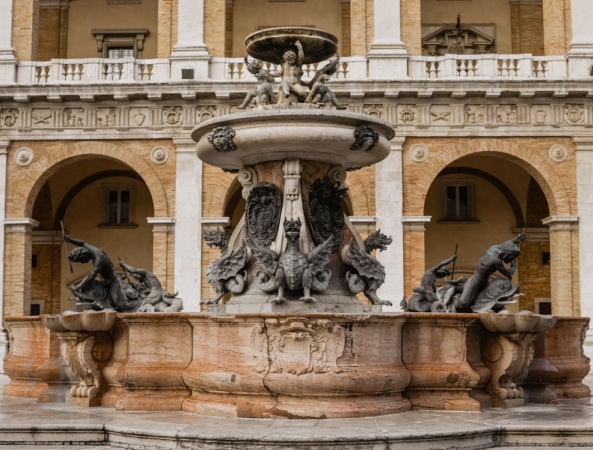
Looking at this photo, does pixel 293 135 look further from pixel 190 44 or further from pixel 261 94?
pixel 190 44

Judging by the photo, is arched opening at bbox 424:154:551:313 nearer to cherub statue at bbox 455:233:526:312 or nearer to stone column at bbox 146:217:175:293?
stone column at bbox 146:217:175:293

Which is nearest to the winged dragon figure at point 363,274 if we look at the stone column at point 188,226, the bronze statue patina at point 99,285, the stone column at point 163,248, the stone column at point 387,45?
the bronze statue patina at point 99,285

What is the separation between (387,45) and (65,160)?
305 inches

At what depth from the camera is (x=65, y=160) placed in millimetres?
21125

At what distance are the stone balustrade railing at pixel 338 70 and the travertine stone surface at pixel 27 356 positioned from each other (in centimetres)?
1162

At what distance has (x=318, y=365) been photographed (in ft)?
24.2

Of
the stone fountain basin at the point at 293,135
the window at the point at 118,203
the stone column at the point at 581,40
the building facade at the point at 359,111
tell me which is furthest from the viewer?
the window at the point at 118,203

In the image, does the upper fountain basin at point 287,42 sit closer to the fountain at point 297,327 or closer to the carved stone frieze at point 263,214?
the fountain at point 297,327

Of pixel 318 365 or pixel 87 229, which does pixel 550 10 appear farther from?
pixel 318 365

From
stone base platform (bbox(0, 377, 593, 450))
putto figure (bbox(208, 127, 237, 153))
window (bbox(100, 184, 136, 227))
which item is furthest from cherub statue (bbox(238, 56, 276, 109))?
window (bbox(100, 184, 136, 227))

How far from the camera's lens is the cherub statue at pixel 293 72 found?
30.5 feet

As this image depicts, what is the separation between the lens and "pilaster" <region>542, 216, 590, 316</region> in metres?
20.2

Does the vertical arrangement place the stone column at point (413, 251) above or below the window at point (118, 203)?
below

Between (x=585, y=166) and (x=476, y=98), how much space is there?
2846 millimetres
